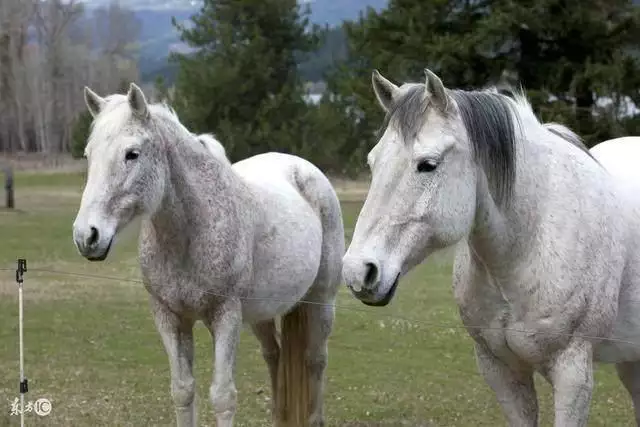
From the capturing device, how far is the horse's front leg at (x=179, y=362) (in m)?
5.10

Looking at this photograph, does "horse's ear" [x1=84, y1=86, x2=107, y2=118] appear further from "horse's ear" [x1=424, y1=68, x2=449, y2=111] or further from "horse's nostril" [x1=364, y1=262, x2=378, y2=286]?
"horse's nostril" [x1=364, y1=262, x2=378, y2=286]

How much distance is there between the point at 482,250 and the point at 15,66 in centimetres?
4776

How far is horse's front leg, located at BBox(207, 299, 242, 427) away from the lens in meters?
5.05

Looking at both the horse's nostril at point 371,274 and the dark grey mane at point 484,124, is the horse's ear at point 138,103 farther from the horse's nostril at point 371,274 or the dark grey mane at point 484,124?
the horse's nostril at point 371,274

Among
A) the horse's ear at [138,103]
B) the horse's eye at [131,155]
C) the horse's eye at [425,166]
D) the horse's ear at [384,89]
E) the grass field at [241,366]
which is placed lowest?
the grass field at [241,366]

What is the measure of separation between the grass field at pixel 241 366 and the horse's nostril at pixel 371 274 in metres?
0.50

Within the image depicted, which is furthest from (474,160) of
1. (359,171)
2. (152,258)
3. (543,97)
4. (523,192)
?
(359,171)

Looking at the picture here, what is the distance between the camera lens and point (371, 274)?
3129 millimetres

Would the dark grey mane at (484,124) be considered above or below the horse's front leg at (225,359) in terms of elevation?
above

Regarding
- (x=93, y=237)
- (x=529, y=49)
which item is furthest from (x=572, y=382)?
(x=529, y=49)

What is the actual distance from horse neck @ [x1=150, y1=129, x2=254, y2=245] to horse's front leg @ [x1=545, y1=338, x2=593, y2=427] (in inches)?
85.1

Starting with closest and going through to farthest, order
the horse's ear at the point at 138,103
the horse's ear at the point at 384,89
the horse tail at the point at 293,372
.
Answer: the horse's ear at the point at 384,89 → the horse's ear at the point at 138,103 → the horse tail at the point at 293,372

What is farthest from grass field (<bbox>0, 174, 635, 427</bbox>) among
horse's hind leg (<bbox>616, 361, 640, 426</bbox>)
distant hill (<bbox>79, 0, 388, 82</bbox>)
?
distant hill (<bbox>79, 0, 388, 82</bbox>)

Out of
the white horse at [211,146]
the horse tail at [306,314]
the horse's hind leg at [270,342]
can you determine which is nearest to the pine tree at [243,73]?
the horse tail at [306,314]
